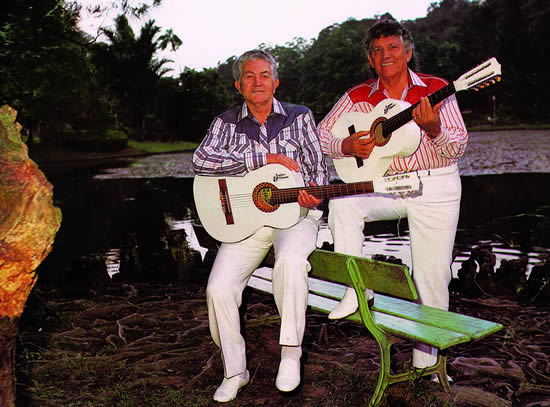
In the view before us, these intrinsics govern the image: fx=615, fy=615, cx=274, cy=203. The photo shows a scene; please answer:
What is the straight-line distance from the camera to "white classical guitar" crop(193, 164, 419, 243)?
390 cm

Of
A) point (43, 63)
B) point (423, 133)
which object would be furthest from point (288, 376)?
point (43, 63)

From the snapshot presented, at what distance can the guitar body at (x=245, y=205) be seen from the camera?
3918 mm

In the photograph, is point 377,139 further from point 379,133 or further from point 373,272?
point 373,272

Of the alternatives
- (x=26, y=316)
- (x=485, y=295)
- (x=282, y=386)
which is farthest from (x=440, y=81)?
(x=26, y=316)

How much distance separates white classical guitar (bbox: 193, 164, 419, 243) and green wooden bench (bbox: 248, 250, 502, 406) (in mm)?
363

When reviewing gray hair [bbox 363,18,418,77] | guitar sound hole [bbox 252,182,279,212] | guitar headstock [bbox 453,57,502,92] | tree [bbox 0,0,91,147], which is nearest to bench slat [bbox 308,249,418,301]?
guitar sound hole [bbox 252,182,279,212]

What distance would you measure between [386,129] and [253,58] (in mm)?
967

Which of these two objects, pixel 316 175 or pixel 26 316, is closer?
pixel 316 175

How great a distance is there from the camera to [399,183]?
11.4ft

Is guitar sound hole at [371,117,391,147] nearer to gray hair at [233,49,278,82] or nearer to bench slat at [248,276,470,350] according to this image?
gray hair at [233,49,278,82]

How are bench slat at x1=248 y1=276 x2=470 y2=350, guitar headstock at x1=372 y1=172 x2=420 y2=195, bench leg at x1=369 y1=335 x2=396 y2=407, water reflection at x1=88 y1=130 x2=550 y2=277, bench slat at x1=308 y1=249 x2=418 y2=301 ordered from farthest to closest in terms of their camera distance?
1. water reflection at x1=88 y1=130 x2=550 y2=277
2. bench leg at x1=369 y1=335 x2=396 y2=407
3. guitar headstock at x1=372 y1=172 x2=420 y2=195
4. bench slat at x1=308 y1=249 x2=418 y2=301
5. bench slat at x1=248 y1=276 x2=470 y2=350

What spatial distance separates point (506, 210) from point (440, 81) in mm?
10225

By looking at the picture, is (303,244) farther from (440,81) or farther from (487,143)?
(487,143)

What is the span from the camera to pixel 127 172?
2511 cm
